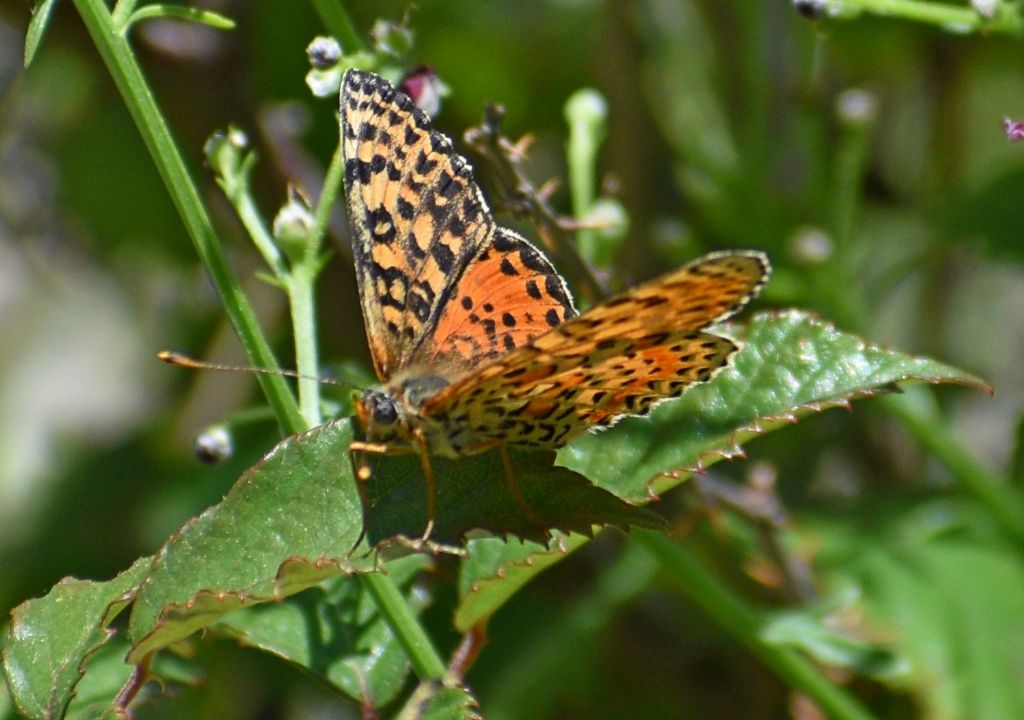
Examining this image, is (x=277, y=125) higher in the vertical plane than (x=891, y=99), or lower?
higher

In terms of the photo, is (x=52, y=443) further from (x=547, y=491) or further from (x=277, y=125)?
(x=547, y=491)

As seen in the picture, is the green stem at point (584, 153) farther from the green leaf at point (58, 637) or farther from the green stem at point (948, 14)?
the green leaf at point (58, 637)

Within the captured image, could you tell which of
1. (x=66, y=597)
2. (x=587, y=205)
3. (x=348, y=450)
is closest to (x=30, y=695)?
(x=66, y=597)

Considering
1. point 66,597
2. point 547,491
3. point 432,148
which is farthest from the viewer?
point 432,148

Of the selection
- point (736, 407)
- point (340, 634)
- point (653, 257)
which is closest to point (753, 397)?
point (736, 407)

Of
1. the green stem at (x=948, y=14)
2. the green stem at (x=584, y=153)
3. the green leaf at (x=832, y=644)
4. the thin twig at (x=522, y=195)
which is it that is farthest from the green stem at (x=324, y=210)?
the green leaf at (x=832, y=644)

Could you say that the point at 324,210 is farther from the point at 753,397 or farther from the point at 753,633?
the point at 753,633

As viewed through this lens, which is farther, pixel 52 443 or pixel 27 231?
pixel 52 443

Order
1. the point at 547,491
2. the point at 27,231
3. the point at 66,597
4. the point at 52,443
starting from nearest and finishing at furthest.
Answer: the point at 547,491, the point at 66,597, the point at 27,231, the point at 52,443
